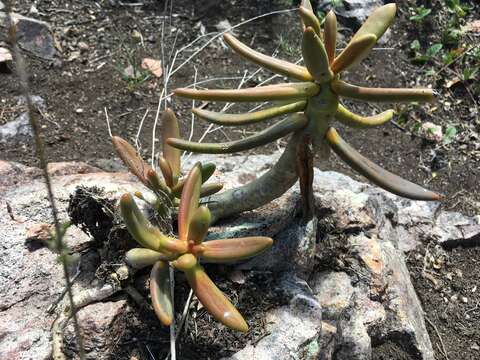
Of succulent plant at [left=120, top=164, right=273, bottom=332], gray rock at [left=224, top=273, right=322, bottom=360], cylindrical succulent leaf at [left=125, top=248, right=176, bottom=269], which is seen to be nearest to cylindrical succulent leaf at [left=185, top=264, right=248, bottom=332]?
succulent plant at [left=120, top=164, right=273, bottom=332]

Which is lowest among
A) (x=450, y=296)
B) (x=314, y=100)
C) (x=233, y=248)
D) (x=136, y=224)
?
(x=450, y=296)

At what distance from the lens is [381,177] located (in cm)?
174

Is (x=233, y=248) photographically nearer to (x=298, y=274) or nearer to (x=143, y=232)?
(x=143, y=232)

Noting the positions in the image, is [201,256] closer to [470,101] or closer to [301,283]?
[301,283]

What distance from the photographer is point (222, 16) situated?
4344 mm

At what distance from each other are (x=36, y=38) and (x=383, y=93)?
2.99 meters

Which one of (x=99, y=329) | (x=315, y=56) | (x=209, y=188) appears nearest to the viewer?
(x=315, y=56)

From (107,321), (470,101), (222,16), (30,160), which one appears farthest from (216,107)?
(107,321)

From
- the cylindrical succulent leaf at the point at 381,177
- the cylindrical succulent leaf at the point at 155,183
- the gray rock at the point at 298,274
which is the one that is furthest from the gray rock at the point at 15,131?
the cylindrical succulent leaf at the point at 381,177

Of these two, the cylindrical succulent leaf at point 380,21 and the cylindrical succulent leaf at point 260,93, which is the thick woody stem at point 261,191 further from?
the cylindrical succulent leaf at point 380,21

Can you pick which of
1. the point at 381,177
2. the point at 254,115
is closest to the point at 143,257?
the point at 254,115

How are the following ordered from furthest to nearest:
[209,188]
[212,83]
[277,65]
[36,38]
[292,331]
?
[212,83]
[36,38]
[209,188]
[292,331]
[277,65]

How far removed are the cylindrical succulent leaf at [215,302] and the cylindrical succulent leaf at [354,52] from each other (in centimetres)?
73

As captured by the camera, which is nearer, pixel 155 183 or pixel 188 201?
pixel 188 201
